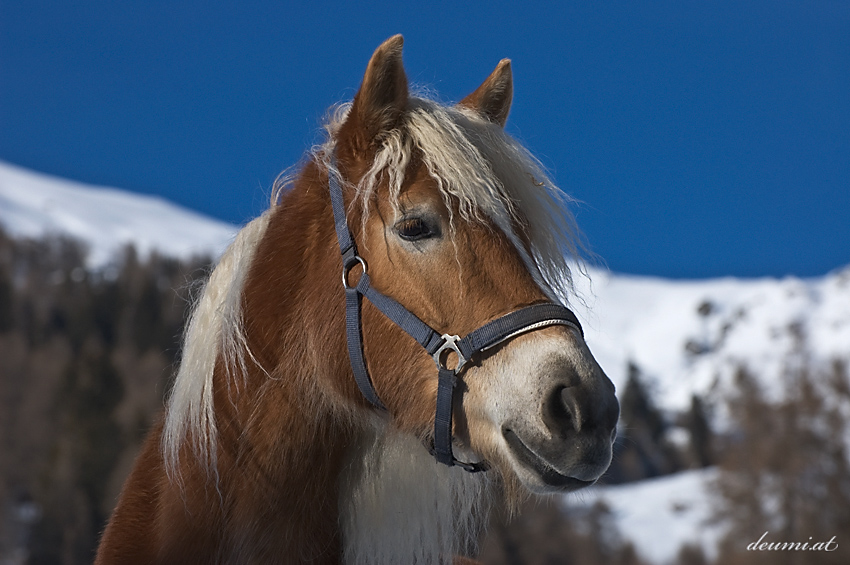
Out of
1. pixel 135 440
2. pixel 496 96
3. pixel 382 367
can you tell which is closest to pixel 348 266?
pixel 382 367

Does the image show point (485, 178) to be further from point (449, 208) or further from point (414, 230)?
point (414, 230)

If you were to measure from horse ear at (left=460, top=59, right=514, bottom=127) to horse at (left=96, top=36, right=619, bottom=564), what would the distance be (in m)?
0.26

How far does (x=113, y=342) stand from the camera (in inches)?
3317

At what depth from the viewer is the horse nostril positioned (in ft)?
10.3

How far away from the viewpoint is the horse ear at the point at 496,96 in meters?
4.37

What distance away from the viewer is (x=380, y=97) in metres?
3.83

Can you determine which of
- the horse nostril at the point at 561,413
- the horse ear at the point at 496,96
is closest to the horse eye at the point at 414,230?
the horse nostril at the point at 561,413

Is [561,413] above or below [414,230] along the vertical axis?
below

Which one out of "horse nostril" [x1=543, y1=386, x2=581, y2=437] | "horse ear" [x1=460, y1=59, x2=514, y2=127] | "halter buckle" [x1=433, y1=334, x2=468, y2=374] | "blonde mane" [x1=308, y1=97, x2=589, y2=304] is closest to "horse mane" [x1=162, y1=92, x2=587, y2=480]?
"blonde mane" [x1=308, y1=97, x2=589, y2=304]

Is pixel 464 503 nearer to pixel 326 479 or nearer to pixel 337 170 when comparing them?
pixel 326 479

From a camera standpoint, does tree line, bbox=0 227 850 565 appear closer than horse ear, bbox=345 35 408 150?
No

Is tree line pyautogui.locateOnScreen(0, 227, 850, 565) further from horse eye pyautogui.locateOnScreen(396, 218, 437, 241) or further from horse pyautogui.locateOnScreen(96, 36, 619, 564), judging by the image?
horse eye pyautogui.locateOnScreen(396, 218, 437, 241)

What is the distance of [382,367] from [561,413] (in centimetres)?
87

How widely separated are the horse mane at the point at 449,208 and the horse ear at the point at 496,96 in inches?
8.2
